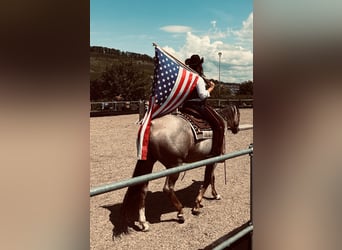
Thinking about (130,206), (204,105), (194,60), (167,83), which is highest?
(194,60)

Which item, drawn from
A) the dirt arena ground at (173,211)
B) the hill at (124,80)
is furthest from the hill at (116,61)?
the dirt arena ground at (173,211)

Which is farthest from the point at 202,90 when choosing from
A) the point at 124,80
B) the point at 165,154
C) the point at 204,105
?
the point at 124,80

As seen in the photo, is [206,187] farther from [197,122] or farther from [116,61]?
[116,61]

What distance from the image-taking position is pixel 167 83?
2109 millimetres

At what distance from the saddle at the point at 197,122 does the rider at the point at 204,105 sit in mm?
23

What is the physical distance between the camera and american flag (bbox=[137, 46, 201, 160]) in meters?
2.07

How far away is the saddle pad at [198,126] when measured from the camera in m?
2.12

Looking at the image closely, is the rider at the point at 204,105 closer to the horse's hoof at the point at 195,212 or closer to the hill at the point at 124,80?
the horse's hoof at the point at 195,212

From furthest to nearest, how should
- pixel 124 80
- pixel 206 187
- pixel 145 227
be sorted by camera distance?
pixel 124 80 → pixel 206 187 → pixel 145 227

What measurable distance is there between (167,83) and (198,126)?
0.29 m

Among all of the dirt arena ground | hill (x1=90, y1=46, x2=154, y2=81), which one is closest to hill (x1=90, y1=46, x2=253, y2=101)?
hill (x1=90, y1=46, x2=154, y2=81)
